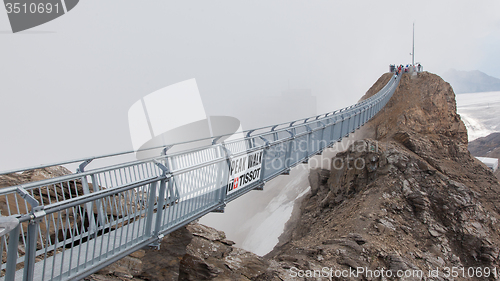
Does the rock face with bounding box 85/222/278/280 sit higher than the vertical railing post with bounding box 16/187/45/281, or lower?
lower

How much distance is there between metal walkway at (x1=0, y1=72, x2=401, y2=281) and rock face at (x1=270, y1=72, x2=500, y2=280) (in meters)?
3.25

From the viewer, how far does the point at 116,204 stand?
4.98 meters

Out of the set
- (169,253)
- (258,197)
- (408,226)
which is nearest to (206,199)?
(169,253)

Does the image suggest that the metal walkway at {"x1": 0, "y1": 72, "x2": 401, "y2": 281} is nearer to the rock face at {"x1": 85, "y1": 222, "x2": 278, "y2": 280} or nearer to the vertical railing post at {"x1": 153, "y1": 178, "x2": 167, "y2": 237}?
the vertical railing post at {"x1": 153, "y1": 178, "x2": 167, "y2": 237}

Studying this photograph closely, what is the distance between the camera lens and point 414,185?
47.5 feet

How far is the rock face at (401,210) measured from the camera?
33.2 ft

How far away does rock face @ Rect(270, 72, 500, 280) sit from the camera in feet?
33.2

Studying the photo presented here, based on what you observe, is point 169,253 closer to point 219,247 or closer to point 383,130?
point 219,247

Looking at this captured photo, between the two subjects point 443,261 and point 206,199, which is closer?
point 206,199

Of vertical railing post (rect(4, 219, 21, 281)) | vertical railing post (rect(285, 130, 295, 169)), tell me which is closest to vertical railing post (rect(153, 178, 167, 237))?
vertical railing post (rect(4, 219, 21, 281))

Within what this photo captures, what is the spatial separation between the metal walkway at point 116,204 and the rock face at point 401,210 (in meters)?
3.25

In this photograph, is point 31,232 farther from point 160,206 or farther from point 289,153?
point 289,153

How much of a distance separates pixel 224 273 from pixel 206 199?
7.45ft

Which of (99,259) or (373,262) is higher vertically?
(99,259)
